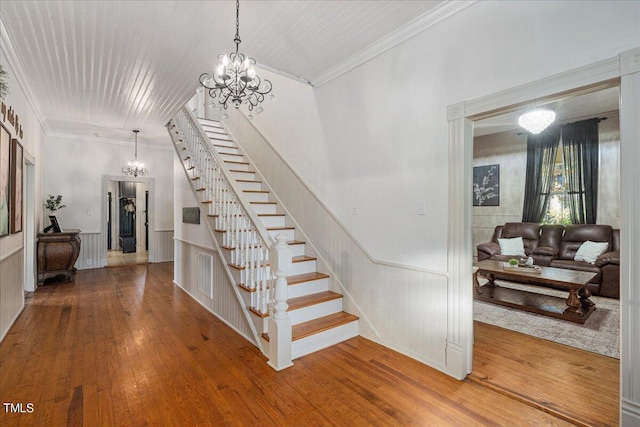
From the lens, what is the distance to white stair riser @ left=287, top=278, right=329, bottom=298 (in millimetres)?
3309

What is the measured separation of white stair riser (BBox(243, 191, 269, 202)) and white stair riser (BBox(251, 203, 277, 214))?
0.46 ft

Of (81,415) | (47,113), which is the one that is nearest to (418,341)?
(81,415)

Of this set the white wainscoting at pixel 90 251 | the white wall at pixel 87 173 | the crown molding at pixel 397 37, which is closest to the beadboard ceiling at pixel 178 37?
the crown molding at pixel 397 37

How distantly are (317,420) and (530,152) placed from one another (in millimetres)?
6744

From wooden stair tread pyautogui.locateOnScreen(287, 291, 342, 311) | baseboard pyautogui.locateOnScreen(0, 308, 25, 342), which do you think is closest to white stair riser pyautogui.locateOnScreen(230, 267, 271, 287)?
wooden stair tread pyautogui.locateOnScreen(287, 291, 342, 311)

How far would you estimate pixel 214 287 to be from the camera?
3869 millimetres

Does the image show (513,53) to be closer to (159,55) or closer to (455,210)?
(455,210)

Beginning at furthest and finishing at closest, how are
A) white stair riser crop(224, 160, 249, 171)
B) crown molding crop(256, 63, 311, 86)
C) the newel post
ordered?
white stair riser crop(224, 160, 249, 171)
crown molding crop(256, 63, 311, 86)
the newel post

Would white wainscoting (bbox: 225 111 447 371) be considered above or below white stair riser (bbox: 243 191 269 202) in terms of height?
below

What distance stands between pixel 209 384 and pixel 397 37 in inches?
130

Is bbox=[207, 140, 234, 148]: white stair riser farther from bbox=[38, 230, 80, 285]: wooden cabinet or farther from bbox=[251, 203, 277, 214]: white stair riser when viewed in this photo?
Answer: bbox=[38, 230, 80, 285]: wooden cabinet

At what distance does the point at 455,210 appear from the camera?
2.38m

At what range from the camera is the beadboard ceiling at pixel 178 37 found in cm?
243

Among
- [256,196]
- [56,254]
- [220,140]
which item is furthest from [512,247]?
[56,254]
